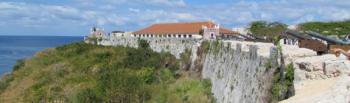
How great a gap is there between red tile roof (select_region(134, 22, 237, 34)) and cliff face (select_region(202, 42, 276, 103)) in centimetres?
1947

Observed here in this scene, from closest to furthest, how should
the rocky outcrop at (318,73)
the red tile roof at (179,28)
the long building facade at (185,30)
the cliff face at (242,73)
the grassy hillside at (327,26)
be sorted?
the rocky outcrop at (318,73) < the cliff face at (242,73) < the grassy hillside at (327,26) < the long building facade at (185,30) < the red tile roof at (179,28)

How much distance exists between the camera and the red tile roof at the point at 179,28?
179 ft

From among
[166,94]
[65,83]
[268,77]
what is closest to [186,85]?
[166,94]

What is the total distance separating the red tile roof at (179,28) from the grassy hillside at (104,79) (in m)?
5.25

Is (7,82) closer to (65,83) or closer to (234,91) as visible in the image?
(65,83)

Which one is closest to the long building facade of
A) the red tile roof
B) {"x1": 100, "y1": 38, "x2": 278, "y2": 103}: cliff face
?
the red tile roof

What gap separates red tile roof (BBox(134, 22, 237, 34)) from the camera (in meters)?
54.5

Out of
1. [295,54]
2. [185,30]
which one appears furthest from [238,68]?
[185,30]

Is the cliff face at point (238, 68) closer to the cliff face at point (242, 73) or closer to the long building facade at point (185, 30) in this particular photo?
the cliff face at point (242, 73)

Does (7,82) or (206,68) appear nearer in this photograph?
(206,68)

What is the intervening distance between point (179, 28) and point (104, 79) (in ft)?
63.4

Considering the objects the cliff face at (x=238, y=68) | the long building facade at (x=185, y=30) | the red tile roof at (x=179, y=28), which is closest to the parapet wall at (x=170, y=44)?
the cliff face at (x=238, y=68)

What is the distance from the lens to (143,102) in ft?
111

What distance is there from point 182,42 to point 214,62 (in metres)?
12.0
